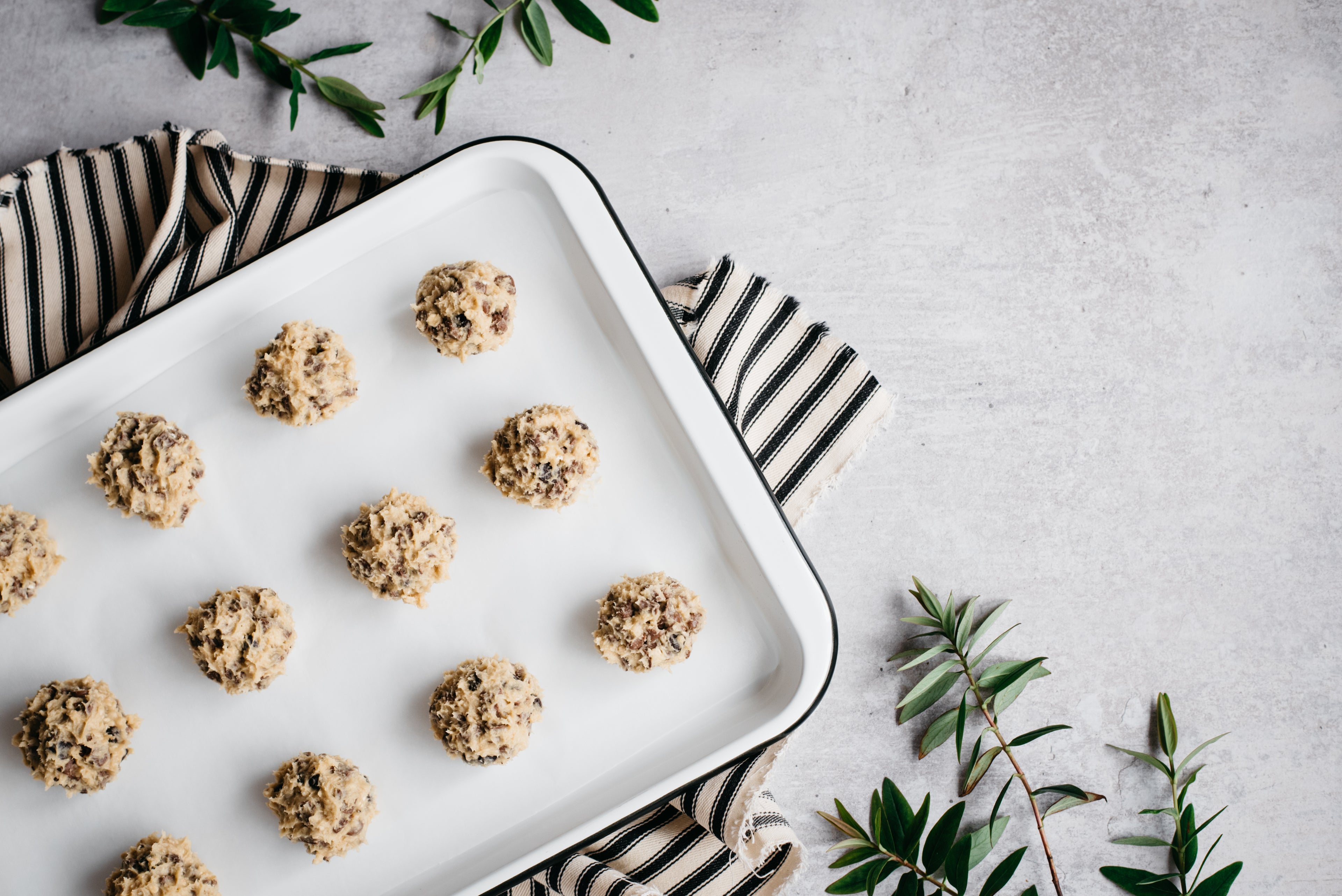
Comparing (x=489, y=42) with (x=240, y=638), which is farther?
(x=489, y=42)

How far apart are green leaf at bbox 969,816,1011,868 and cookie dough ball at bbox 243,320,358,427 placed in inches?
57.3

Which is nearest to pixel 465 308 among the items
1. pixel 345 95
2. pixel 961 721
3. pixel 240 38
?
pixel 345 95

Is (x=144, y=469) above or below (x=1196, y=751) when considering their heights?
above

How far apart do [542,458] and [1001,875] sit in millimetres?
1140

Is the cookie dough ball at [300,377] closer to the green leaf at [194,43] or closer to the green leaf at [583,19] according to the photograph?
the green leaf at [194,43]

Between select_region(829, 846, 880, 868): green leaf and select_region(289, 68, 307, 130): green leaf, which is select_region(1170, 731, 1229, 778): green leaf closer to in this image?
select_region(829, 846, 880, 868): green leaf

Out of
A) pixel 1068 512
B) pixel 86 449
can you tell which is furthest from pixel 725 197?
pixel 86 449

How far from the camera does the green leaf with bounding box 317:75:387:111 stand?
55.4 inches

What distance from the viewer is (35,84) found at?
144 centimetres

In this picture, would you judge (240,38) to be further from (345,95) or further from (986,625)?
(986,625)

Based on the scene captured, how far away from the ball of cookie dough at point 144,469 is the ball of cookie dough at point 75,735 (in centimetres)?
32

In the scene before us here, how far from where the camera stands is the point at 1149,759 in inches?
58.9

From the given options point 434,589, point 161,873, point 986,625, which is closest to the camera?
point 161,873

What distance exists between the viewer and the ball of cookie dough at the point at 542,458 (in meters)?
1.27
